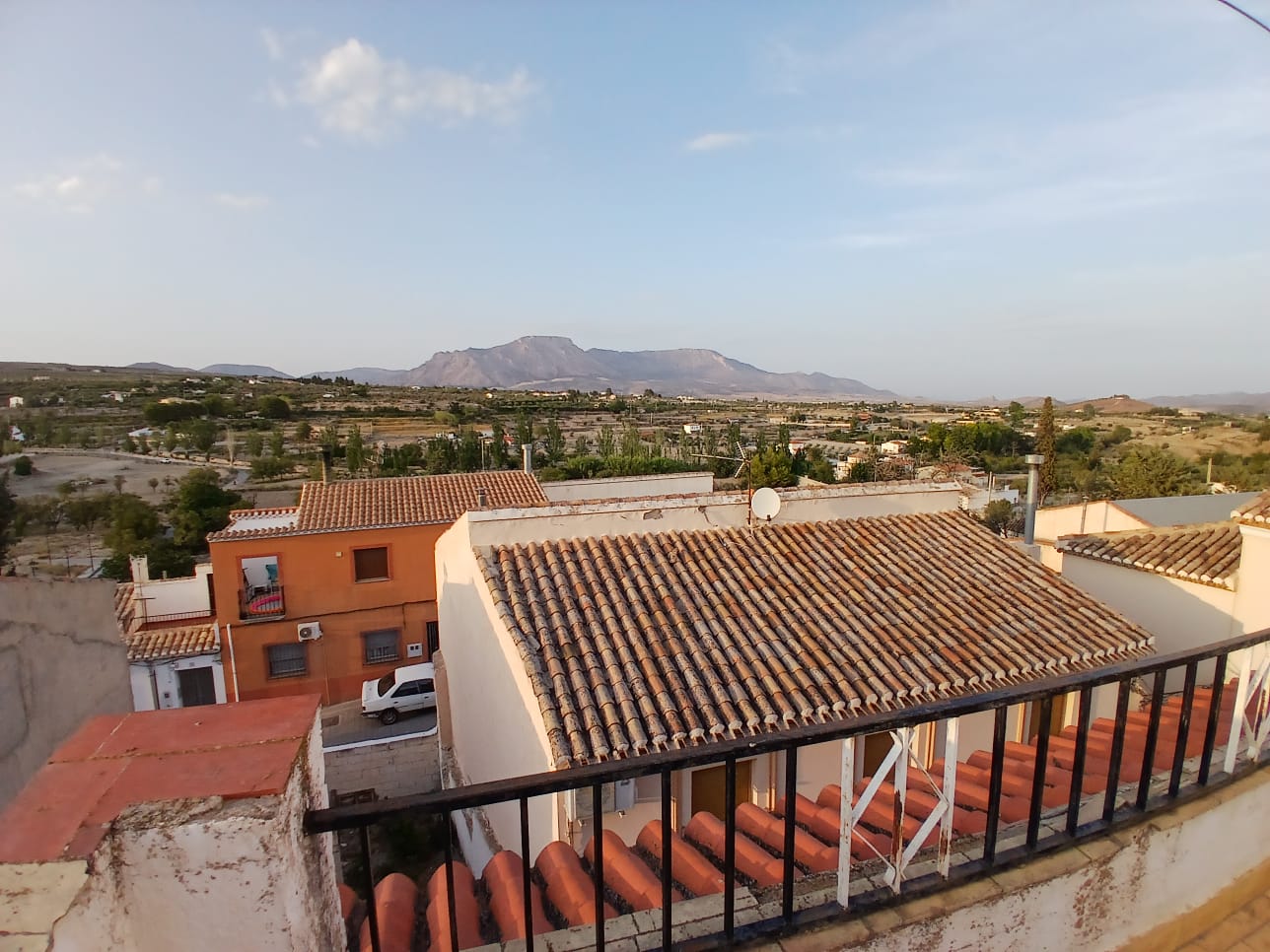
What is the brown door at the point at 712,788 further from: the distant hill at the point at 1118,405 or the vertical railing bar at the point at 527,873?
the distant hill at the point at 1118,405

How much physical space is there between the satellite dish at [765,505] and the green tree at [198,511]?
2390cm

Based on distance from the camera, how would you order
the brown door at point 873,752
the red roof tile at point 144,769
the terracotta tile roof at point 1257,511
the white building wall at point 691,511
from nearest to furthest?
the red roof tile at point 144,769 → the terracotta tile roof at point 1257,511 → the brown door at point 873,752 → the white building wall at point 691,511

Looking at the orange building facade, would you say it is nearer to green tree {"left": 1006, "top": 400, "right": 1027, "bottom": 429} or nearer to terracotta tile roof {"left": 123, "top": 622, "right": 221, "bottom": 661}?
terracotta tile roof {"left": 123, "top": 622, "right": 221, "bottom": 661}

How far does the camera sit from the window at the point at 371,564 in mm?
16156

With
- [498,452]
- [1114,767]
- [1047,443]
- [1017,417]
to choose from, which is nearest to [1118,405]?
[1017,417]

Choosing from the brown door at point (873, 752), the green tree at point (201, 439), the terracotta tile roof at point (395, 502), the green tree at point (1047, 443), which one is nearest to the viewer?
the brown door at point (873, 752)

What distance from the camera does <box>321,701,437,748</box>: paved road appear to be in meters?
13.8

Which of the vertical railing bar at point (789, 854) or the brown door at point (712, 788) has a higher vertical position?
the vertical railing bar at point (789, 854)

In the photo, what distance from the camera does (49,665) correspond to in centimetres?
344

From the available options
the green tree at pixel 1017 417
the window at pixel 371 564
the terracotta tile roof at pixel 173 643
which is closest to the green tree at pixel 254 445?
the terracotta tile roof at pixel 173 643

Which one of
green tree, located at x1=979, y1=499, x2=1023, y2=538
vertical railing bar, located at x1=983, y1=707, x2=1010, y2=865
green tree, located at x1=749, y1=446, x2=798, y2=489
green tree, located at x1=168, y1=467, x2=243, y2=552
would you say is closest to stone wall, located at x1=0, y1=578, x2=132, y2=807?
vertical railing bar, located at x1=983, y1=707, x2=1010, y2=865

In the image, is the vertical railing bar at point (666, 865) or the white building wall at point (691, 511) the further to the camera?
the white building wall at point (691, 511)

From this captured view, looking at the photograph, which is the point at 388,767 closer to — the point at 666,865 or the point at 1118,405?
the point at 666,865

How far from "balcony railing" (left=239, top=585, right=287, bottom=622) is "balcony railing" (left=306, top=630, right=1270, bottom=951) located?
1535cm
